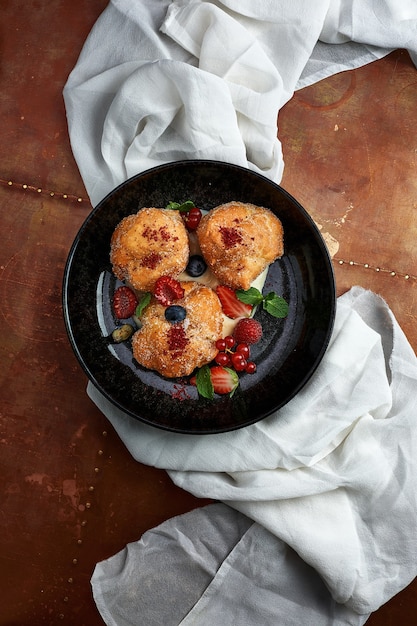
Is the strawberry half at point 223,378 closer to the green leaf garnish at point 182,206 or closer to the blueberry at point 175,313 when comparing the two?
the blueberry at point 175,313

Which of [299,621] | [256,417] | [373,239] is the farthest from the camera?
[373,239]

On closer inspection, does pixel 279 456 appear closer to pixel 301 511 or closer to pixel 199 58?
pixel 301 511

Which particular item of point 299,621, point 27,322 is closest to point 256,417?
point 299,621

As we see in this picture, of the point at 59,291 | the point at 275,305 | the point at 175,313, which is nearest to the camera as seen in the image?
the point at 175,313

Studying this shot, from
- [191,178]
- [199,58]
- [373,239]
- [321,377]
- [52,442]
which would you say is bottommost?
[52,442]

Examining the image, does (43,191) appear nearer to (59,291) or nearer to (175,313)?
(59,291)

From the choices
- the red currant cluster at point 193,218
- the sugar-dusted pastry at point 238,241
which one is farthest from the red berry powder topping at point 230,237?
the red currant cluster at point 193,218

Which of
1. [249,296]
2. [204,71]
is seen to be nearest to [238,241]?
[249,296]
